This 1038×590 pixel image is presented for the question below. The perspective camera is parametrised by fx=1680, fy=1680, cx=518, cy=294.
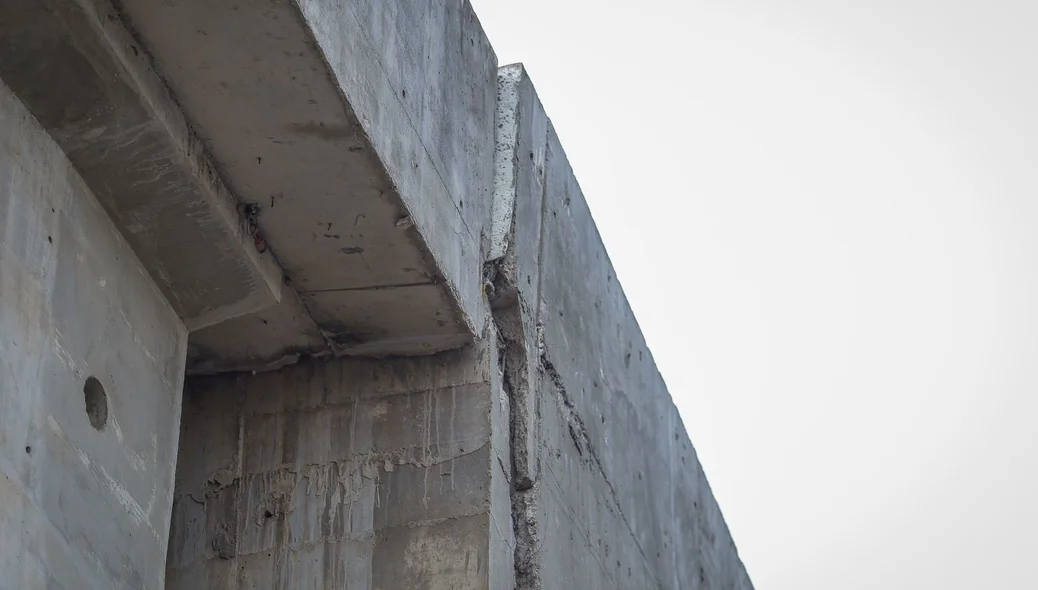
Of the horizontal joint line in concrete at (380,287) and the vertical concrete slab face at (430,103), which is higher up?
the vertical concrete slab face at (430,103)

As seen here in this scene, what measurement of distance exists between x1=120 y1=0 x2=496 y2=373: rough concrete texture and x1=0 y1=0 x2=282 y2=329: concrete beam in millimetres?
67

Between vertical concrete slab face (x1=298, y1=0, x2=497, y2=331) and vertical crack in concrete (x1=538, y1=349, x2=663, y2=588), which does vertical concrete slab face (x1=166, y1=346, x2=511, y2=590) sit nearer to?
vertical concrete slab face (x1=298, y1=0, x2=497, y2=331)

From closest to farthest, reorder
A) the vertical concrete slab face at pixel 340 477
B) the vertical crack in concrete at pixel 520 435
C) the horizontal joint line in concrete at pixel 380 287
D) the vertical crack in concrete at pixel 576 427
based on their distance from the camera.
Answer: the horizontal joint line in concrete at pixel 380 287 → the vertical concrete slab face at pixel 340 477 → the vertical crack in concrete at pixel 520 435 → the vertical crack in concrete at pixel 576 427

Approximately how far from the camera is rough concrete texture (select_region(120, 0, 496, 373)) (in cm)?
370

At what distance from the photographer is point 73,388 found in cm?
367

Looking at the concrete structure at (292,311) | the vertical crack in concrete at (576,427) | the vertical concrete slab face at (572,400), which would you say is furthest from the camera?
the vertical crack in concrete at (576,427)

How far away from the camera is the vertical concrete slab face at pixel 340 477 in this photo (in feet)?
15.5

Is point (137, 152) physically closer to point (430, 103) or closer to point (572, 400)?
point (430, 103)

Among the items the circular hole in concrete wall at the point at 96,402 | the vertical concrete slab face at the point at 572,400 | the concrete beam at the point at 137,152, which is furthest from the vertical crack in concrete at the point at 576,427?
the circular hole in concrete wall at the point at 96,402

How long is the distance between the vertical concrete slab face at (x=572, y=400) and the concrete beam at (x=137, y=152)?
1.09 metres

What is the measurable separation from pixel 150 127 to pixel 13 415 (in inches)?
29.6

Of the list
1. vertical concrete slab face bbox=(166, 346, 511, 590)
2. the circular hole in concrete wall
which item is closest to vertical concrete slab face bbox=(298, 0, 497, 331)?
vertical concrete slab face bbox=(166, 346, 511, 590)

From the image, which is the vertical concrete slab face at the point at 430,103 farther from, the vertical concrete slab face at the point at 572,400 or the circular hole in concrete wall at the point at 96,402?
the circular hole in concrete wall at the point at 96,402

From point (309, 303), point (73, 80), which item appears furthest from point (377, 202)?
point (73, 80)
